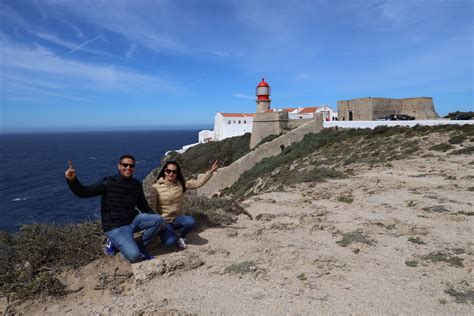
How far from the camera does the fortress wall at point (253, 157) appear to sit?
23.6m

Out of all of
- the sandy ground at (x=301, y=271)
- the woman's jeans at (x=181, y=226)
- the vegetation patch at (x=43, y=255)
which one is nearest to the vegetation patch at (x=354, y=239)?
the sandy ground at (x=301, y=271)

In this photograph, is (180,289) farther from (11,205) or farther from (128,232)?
(11,205)

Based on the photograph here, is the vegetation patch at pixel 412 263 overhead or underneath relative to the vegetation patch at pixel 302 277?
underneath

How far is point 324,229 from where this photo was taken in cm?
613

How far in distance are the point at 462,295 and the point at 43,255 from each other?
17.7 feet

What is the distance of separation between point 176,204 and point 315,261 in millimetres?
2333

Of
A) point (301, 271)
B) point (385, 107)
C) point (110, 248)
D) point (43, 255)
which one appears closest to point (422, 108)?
point (385, 107)

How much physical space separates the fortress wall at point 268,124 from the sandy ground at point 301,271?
23.0 metres

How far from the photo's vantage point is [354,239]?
5453mm

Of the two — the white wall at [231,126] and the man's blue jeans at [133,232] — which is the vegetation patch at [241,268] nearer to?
the man's blue jeans at [133,232]

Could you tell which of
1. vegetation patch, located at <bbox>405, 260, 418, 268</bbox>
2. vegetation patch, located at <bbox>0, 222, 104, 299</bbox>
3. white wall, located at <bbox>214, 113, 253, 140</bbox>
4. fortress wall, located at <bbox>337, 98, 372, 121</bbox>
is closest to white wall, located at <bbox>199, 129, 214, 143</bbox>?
white wall, located at <bbox>214, 113, 253, 140</bbox>

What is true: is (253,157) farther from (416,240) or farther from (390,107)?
(416,240)

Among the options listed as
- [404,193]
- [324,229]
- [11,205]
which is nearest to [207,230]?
[324,229]

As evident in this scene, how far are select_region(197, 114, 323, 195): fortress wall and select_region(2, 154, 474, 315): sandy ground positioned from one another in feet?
53.5
